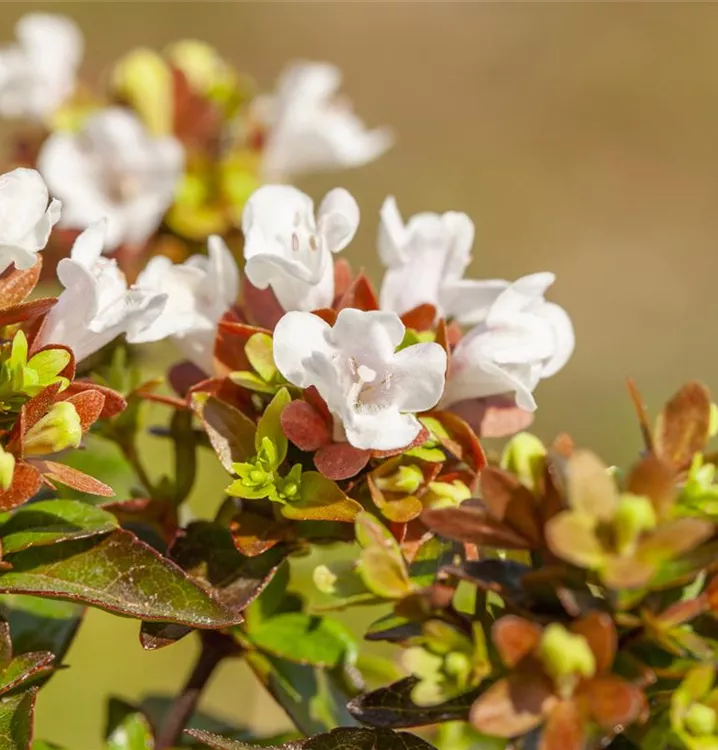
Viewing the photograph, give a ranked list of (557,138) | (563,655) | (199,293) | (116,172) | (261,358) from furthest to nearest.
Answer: (557,138), (116,172), (199,293), (261,358), (563,655)

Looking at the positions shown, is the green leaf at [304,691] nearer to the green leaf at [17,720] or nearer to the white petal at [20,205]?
the green leaf at [17,720]

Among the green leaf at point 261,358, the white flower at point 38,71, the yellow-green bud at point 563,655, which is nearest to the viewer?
the yellow-green bud at point 563,655

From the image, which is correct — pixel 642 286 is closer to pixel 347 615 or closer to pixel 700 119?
pixel 700 119

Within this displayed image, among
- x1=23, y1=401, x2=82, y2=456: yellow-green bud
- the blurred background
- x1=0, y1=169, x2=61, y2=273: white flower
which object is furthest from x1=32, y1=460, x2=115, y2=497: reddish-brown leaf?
the blurred background

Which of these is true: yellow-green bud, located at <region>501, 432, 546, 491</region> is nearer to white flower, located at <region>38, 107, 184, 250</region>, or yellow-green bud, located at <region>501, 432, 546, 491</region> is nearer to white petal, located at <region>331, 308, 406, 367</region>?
white petal, located at <region>331, 308, 406, 367</region>

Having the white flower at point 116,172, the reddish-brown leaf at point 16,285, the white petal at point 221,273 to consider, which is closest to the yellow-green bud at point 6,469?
the reddish-brown leaf at point 16,285

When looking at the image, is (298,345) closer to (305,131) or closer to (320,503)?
(320,503)

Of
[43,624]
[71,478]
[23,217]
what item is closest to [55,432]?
[71,478]
